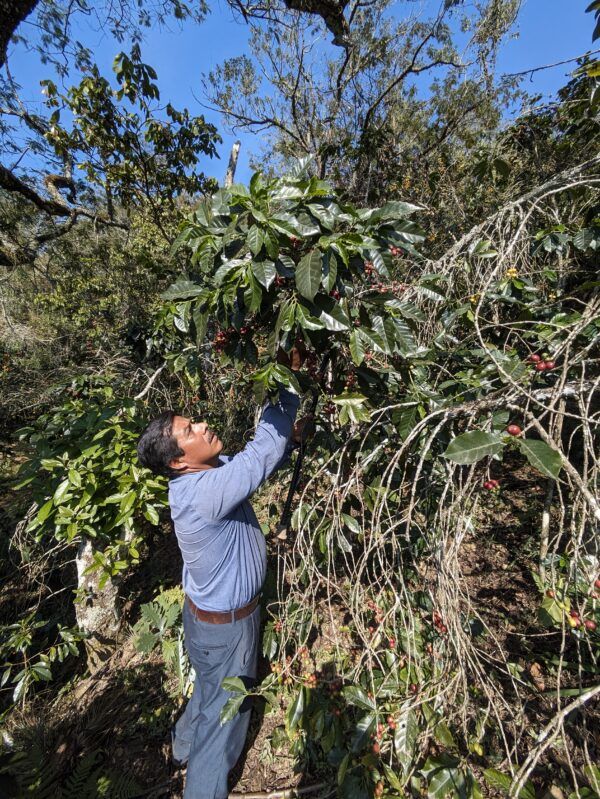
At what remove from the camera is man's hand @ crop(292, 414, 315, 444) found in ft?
5.67

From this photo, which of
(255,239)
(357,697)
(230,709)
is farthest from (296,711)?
(255,239)

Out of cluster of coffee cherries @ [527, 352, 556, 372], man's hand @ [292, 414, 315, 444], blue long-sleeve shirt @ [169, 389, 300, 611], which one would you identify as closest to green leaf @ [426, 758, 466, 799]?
blue long-sleeve shirt @ [169, 389, 300, 611]

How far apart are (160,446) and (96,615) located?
198cm

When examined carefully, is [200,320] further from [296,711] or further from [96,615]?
[96,615]

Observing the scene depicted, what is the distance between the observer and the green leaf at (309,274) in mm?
1119

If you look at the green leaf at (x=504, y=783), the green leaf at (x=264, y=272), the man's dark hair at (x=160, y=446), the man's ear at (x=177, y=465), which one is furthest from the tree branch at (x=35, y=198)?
the green leaf at (x=504, y=783)

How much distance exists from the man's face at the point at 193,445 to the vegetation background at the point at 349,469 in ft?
1.27

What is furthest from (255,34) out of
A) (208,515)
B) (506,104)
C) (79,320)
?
(208,515)

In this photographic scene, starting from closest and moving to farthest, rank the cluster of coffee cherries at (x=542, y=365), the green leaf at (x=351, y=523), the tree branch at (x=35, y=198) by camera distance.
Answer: the cluster of coffee cherries at (x=542, y=365) → the green leaf at (x=351, y=523) → the tree branch at (x=35, y=198)

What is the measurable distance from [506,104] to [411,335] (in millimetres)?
8782

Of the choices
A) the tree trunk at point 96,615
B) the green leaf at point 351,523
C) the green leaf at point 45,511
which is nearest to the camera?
the green leaf at point 351,523

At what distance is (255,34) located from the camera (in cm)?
642

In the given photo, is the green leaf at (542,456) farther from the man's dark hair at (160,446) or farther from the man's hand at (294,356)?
the man's dark hair at (160,446)

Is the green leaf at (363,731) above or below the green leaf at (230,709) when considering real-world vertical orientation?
above
